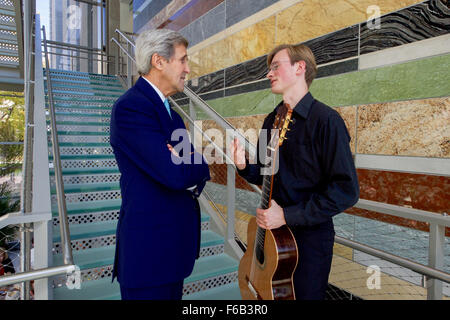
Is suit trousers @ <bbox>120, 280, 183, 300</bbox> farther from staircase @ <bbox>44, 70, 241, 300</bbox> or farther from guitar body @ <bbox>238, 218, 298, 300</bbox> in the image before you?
staircase @ <bbox>44, 70, 241, 300</bbox>

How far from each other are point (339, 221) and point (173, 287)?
122cm

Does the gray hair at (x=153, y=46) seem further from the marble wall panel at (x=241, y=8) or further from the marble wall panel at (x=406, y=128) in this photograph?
the marble wall panel at (x=241, y=8)

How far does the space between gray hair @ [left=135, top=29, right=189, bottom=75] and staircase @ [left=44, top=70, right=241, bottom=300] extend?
1476 mm

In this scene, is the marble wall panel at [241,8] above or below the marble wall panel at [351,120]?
above

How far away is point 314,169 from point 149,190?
586 mm

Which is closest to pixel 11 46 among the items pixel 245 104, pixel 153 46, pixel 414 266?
pixel 245 104

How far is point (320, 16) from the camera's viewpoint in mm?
1996

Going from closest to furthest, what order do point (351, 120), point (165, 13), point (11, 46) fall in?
1. point (351, 120)
2. point (165, 13)
3. point (11, 46)

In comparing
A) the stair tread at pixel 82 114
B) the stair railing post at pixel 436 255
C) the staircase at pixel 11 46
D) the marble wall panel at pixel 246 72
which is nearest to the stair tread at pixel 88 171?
the stair tread at pixel 82 114

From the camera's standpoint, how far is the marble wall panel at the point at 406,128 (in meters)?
Answer: 1.38

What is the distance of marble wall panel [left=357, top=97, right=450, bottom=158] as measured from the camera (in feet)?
4.52

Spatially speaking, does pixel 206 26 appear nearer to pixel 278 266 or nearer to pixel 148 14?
pixel 148 14

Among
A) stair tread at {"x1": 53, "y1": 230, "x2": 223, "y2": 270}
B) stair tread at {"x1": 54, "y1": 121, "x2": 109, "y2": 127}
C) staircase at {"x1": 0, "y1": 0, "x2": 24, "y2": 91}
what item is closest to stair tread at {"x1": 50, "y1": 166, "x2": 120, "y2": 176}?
stair tread at {"x1": 54, "y1": 121, "x2": 109, "y2": 127}

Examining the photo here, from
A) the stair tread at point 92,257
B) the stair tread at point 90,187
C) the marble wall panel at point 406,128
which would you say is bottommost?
the stair tread at point 92,257
